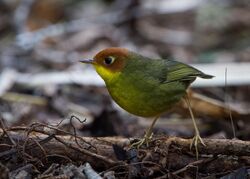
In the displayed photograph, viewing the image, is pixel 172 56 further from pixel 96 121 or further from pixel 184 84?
pixel 184 84

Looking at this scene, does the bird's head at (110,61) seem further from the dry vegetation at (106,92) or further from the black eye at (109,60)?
the dry vegetation at (106,92)

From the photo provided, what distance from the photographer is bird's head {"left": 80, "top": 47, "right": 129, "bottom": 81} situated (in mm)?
5000

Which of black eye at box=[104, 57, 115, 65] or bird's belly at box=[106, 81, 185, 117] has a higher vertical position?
black eye at box=[104, 57, 115, 65]

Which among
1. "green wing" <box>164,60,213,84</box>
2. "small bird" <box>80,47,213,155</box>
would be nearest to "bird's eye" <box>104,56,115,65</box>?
"small bird" <box>80,47,213,155</box>

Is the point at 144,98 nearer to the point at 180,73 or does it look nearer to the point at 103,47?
the point at 180,73

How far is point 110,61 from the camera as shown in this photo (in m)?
5.03

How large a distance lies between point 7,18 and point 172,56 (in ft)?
10.0

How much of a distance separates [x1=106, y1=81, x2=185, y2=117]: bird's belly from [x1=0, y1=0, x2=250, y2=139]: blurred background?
118 centimetres

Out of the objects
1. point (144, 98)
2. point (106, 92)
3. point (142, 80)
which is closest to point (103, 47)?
point (106, 92)

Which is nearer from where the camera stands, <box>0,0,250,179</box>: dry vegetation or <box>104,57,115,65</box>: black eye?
<box>0,0,250,179</box>: dry vegetation

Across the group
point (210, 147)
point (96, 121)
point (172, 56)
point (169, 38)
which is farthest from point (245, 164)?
point (169, 38)

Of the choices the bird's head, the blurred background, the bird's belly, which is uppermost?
the bird's head

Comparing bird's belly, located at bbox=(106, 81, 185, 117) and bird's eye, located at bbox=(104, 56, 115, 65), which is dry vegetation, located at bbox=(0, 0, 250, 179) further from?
bird's eye, located at bbox=(104, 56, 115, 65)

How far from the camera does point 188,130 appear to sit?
6.53 metres
